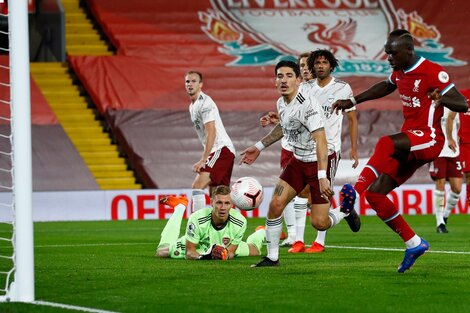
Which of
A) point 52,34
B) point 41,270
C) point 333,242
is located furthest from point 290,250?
point 52,34

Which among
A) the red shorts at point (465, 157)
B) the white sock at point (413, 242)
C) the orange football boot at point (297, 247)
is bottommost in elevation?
the white sock at point (413, 242)

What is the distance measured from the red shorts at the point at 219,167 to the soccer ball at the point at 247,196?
337 centimetres

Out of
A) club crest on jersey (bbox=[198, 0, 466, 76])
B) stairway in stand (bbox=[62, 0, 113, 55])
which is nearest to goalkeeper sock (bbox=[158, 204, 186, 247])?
club crest on jersey (bbox=[198, 0, 466, 76])

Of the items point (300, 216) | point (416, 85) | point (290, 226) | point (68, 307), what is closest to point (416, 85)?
point (416, 85)

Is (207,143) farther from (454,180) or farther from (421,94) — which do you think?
(454,180)

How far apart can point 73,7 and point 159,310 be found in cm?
2302

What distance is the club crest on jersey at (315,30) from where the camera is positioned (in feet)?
90.8

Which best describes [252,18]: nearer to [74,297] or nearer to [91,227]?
[91,227]

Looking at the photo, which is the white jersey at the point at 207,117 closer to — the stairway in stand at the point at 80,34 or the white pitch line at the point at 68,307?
the white pitch line at the point at 68,307

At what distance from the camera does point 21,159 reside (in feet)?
23.2

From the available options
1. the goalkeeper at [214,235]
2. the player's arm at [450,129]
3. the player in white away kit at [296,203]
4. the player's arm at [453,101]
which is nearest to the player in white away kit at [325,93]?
the player in white away kit at [296,203]

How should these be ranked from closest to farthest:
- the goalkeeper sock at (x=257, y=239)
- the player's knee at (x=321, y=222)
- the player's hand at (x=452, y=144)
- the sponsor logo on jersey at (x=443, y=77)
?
the sponsor logo on jersey at (x=443, y=77)
the player's knee at (x=321, y=222)
the goalkeeper sock at (x=257, y=239)
the player's hand at (x=452, y=144)

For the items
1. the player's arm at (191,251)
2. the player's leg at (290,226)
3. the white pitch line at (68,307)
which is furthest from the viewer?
the player's leg at (290,226)

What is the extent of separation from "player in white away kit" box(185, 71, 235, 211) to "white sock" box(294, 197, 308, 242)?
125 centimetres
